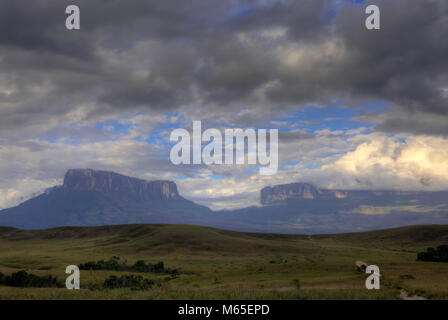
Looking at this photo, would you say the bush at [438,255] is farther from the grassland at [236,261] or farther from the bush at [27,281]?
the bush at [27,281]

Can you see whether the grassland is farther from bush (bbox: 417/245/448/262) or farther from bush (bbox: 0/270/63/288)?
bush (bbox: 417/245/448/262)

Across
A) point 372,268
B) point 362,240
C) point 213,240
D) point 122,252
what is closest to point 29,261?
point 122,252

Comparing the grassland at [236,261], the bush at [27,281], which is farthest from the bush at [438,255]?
the bush at [27,281]

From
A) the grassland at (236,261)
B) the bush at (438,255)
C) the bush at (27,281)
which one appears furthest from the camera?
the bush at (438,255)

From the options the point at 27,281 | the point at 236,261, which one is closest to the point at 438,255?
the point at 236,261

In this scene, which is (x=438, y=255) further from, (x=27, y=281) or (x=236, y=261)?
(x=27, y=281)

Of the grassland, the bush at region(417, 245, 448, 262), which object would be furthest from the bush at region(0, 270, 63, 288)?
the bush at region(417, 245, 448, 262)

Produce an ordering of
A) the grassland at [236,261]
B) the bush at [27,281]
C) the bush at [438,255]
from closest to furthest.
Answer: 1. the grassland at [236,261]
2. the bush at [27,281]
3. the bush at [438,255]

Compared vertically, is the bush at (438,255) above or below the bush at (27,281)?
below

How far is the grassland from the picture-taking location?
26453 millimetres

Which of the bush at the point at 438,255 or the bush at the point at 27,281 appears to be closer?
the bush at the point at 27,281

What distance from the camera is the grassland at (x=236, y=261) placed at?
86.8ft
